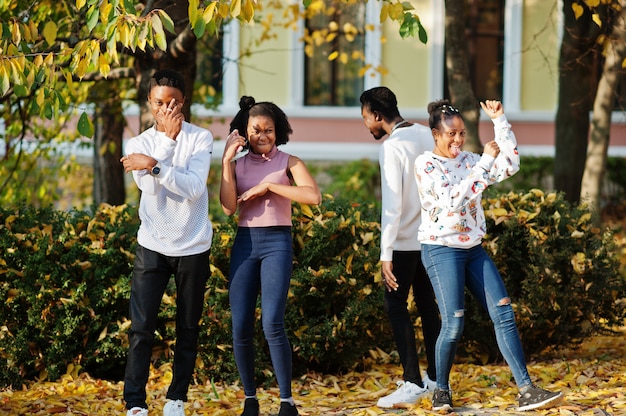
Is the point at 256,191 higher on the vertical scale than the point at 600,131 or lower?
lower

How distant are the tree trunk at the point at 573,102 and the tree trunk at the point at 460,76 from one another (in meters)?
1.27

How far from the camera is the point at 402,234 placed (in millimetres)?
5379

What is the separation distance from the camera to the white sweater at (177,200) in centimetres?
493

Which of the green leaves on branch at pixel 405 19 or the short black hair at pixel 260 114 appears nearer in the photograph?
the short black hair at pixel 260 114

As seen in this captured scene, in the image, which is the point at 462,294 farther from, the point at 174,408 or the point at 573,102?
the point at 573,102

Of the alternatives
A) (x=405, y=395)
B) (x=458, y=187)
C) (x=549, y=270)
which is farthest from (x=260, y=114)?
(x=549, y=270)

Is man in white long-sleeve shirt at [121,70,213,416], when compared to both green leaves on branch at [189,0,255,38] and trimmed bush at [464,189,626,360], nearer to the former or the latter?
green leaves on branch at [189,0,255,38]

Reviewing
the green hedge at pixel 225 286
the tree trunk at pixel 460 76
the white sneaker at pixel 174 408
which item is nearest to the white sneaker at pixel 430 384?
the green hedge at pixel 225 286

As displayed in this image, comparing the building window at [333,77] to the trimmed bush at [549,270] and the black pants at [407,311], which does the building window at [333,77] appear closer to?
the trimmed bush at [549,270]

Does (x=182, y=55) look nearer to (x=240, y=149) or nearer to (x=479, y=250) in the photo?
(x=240, y=149)

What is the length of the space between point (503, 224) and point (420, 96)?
32.7 feet

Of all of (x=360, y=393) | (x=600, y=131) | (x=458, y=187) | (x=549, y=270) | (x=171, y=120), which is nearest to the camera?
(x=171, y=120)

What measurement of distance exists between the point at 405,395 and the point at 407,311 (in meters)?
0.48

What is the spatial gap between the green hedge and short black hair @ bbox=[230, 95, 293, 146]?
101cm
